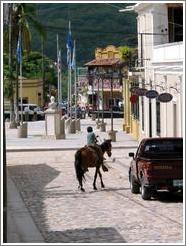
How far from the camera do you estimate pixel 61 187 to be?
20.8 metres

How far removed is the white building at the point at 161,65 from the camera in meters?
29.5

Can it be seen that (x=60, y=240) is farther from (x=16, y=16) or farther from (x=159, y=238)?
(x=16, y=16)

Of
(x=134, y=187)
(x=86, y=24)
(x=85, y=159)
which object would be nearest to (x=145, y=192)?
(x=134, y=187)

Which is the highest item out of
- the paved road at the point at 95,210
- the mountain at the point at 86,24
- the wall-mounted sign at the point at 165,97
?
the mountain at the point at 86,24

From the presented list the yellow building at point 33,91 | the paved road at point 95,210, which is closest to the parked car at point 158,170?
the paved road at point 95,210

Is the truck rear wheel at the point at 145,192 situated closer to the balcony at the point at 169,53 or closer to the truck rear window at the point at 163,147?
the truck rear window at the point at 163,147

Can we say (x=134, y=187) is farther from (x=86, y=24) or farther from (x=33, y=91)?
(x=86, y=24)

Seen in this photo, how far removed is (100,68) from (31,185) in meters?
58.9

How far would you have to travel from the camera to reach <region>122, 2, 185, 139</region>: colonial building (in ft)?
95.8

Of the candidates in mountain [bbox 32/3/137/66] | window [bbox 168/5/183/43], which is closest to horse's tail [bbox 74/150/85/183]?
window [bbox 168/5/183/43]

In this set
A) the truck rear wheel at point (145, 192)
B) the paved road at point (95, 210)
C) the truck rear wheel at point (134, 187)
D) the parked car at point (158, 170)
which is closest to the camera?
the paved road at point (95, 210)

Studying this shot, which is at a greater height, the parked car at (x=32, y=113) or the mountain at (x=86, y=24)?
the mountain at (x=86, y=24)

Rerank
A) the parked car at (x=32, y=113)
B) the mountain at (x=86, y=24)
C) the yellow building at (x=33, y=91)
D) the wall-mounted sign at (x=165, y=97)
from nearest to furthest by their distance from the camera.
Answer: the wall-mounted sign at (x=165, y=97)
the parked car at (x=32, y=113)
the mountain at (x=86, y=24)
the yellow building at (x=33, y=91)

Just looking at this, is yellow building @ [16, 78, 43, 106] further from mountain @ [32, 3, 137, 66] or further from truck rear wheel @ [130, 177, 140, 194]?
truck rear wheel @ [130, 177, 140, 194]
